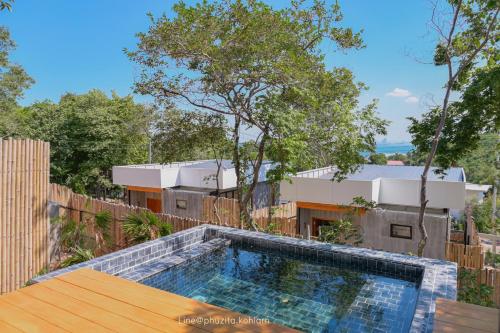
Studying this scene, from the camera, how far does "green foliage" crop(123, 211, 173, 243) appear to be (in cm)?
755

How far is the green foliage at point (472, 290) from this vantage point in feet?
18.1

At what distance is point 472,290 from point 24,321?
6.39 metres

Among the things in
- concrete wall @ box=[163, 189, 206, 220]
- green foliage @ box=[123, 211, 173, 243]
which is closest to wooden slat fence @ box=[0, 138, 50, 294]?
green foliage @ box=[123, 211, 173, 243]

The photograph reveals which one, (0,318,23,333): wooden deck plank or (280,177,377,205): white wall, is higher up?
(280,177,377,205): white wall

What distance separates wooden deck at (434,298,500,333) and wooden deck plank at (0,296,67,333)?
9.63 ft

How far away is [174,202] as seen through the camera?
14.8 metres

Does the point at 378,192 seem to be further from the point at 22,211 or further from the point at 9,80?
the point at 9,80

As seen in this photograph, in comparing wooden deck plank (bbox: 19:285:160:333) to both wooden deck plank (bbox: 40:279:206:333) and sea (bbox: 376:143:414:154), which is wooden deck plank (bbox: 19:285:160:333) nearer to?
wooden deck plank (bbox: 40:279:206:333)

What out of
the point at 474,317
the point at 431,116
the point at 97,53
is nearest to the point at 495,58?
the point at 431,116

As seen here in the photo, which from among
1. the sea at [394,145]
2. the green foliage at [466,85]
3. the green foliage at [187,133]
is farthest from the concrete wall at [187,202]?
the green foliage at [466,85]

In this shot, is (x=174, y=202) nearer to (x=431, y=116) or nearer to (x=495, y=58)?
(x=431, y=116)

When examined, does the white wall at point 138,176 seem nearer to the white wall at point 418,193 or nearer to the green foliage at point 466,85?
the white wall at point 418,193

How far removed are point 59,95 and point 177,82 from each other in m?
22.3

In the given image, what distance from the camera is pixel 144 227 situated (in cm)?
757
